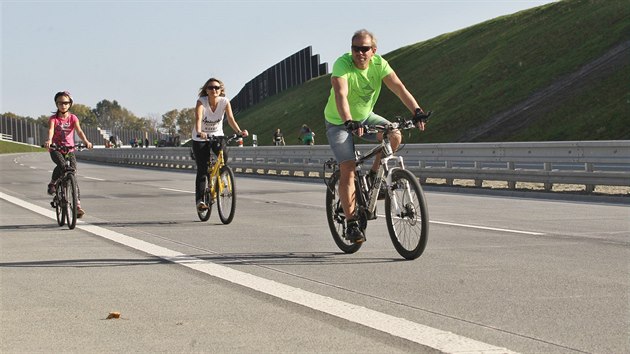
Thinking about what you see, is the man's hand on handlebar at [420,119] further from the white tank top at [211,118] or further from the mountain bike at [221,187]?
the white tank top at [211,118]

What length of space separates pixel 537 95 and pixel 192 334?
2157 inches

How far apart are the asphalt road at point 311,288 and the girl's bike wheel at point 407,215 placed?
15 centimetres

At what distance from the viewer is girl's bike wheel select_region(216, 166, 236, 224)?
12578 millimetres

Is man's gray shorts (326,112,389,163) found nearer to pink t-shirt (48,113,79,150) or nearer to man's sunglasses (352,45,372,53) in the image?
man's sunglasses (352,45,372,53)

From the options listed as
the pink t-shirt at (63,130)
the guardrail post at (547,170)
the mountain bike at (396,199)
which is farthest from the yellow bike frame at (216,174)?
the guardrail post at (547,170)

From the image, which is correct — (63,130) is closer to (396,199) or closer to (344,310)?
(396,199)

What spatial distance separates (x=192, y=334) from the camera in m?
5.35

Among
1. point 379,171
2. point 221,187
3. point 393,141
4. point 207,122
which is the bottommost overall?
point 221,187

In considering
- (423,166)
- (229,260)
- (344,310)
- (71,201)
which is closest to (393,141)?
(229,260)

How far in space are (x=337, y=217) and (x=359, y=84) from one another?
1335mm

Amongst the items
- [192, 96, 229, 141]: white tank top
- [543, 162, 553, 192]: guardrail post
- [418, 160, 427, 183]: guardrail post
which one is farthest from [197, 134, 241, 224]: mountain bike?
[418, 160, 427, 183]: guardrail post

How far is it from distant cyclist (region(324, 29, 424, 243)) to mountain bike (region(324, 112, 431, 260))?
0.09 metres

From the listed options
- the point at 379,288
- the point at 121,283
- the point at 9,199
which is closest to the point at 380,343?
the point at 379,288

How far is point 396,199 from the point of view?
8359 millimetres
